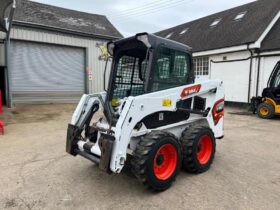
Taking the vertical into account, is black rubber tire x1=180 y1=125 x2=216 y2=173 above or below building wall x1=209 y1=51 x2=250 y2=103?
below

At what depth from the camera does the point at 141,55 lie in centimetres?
396

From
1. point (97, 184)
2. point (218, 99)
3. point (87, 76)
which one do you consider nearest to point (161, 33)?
point (87, 76)

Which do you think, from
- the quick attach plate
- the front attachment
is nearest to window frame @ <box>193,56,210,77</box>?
the front attachment

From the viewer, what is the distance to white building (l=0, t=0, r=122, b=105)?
37.0 feet

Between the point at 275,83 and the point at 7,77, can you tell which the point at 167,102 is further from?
the point at 7,77

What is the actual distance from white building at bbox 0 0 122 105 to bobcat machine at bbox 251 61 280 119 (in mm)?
9169

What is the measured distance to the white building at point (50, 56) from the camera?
1129 cm

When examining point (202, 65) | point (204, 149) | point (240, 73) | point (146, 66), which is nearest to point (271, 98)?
point (240, 73)

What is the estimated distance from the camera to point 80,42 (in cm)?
1315

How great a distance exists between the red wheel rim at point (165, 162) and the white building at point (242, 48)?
27.7 ft

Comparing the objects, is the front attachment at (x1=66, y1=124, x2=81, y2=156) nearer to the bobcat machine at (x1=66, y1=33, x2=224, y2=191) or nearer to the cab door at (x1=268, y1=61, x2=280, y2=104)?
the bobcat machine at (x1=66, y1=33, x2=224, y2=191)

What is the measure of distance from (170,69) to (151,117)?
0.87 meters

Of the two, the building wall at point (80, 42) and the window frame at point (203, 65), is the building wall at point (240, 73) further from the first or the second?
the building wall at point (80, 42)

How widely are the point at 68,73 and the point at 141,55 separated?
10.1 metres
